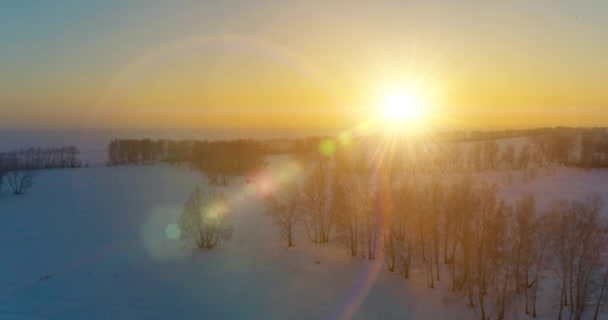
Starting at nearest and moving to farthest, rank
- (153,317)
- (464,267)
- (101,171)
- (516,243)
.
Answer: (153,317)
(516,243)
(464,267)
(101,171)

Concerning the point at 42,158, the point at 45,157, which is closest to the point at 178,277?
→ the point at 42,158

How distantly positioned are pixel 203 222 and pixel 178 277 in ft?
20.2

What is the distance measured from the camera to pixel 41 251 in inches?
1152

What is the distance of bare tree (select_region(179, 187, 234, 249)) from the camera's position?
97.8 feet

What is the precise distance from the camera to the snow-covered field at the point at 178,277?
20.5 m

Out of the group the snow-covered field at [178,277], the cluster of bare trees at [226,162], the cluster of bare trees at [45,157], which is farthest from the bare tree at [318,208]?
the cluster of bare trees at [45,157]

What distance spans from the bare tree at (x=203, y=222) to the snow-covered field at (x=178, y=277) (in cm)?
100

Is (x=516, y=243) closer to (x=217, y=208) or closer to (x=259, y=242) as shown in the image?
(x=259, y=242)

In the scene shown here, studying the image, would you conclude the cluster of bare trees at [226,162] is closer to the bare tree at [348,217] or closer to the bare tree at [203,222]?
the bare tree at [203,222]

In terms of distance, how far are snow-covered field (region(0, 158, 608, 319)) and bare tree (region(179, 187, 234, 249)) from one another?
1.00 meters

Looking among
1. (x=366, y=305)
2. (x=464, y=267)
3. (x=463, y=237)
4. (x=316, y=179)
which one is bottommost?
(x=366, y=305)

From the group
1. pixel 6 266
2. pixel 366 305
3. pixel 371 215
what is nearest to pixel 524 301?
pixel 366 305

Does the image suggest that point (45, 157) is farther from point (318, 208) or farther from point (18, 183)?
point (318, 208)

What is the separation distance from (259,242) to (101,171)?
64.8m
